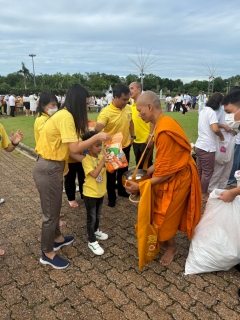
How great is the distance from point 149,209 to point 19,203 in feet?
9.00

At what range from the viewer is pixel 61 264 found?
2887 mm

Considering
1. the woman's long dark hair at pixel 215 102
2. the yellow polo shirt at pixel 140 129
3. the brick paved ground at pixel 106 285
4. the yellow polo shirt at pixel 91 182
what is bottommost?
the brick paved ground at pixel 106 285

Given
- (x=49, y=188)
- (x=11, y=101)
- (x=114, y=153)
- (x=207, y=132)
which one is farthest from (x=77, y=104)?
(x=11, y=101)

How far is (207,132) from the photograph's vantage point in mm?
4312

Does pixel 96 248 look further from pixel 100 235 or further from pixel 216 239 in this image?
pixel 216 239

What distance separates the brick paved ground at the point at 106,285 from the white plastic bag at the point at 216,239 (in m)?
0.14

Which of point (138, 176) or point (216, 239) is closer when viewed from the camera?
point (216, 239)

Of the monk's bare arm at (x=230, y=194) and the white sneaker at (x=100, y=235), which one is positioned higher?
the monk's bare arm at (x=230, y=194)

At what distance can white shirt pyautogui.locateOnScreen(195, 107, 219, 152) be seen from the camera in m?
4.25

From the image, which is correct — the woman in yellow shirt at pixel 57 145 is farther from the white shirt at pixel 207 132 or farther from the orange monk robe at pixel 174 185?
the white shirt at pixel 207 132

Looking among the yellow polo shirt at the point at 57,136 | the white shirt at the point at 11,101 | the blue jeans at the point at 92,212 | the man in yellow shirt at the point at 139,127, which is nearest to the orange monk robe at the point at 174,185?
the blue jeans at the point at 92,212

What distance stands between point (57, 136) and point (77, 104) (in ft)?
1.20

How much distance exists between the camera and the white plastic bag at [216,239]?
2.63 m

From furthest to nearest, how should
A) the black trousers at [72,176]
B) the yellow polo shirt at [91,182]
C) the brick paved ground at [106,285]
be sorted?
the black trousers at [72,176], the yellow polo shirt at [91,182], the brick paved ground at [106,285]
